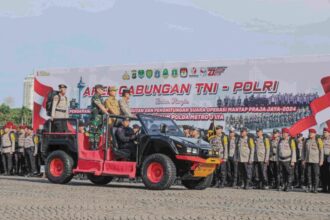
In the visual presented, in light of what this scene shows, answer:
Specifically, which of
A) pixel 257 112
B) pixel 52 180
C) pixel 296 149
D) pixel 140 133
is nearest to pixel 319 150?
pixel 296 149

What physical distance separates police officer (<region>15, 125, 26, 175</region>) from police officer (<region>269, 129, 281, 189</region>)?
882cm

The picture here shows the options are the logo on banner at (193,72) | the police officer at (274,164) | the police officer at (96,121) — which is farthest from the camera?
the logo on banner at (193,72)

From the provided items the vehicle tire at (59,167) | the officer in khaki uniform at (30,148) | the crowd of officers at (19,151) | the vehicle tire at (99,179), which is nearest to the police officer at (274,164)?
the vehicle tire at (99,179)

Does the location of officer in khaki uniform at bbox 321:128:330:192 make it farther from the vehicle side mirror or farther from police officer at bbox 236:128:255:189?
the vehicle side mirror

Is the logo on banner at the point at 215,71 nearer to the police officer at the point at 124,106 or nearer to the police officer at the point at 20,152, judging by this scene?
the police officer at the point at 124,106

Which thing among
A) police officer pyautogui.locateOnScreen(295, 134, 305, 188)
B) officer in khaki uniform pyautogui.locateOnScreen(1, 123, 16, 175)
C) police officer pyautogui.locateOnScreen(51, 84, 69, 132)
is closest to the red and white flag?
officer in khaki uniform pyautogui.locateOnScreen(1, 123, 16, 175)

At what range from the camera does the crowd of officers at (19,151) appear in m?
22.4

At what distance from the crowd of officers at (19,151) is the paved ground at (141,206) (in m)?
8.66

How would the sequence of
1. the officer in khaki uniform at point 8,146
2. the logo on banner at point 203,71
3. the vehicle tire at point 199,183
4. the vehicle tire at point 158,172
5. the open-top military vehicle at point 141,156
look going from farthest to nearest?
the officer in khaki uniform at point 8,146, the logo on banner at point 203,71, the vehicle tire at point 199,183, the open-top military vehicle at point 141,156, the vehicle tire at point 158,172

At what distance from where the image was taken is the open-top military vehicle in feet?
48.3

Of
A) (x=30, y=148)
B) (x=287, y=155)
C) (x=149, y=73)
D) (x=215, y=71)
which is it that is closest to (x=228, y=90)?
(x=215, y=71)

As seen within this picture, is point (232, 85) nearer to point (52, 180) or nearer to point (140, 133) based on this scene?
point (140, 133)

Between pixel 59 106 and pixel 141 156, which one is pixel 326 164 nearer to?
pixel 141 156

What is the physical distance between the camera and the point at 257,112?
18.1m
